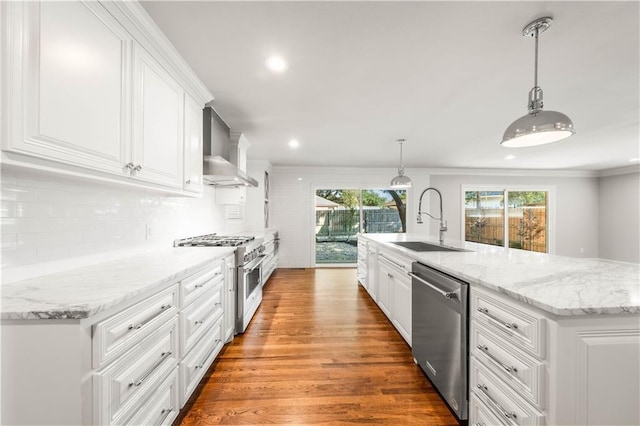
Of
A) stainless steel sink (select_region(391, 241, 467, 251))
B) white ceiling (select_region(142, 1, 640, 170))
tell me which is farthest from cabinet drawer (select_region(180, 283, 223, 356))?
stainless steel sink (select_region(391, 241, 467, 251))

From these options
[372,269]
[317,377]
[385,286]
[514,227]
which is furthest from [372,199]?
[317,377]

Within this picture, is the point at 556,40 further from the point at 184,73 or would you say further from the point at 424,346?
the point at 184,73

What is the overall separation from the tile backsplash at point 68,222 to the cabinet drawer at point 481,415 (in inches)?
91.3

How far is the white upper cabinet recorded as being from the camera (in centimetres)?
93

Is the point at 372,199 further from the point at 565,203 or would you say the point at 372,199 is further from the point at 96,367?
the point at 96,367

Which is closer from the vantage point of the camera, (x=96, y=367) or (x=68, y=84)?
(x=96, y=367)

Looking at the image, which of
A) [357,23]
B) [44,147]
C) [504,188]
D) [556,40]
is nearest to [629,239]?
[504,188]

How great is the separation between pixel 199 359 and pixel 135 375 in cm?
73

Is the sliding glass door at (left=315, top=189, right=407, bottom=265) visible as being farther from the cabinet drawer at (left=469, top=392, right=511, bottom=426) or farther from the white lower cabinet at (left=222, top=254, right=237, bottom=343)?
the cabinet drawer at (left=469, top=392, right=511, bottom=426)

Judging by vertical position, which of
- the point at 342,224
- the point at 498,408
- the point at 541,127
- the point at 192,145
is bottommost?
the point at 498,408

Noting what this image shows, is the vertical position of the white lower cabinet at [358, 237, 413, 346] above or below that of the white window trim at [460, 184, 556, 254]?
below

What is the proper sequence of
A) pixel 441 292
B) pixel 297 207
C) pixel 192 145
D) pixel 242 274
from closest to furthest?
pixel 441 292 < pixel 192 145 < pixel 242 274 < pixel 297 207

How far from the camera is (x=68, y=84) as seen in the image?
110 centimetres

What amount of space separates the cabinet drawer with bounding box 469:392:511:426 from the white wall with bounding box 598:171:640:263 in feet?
26.0
